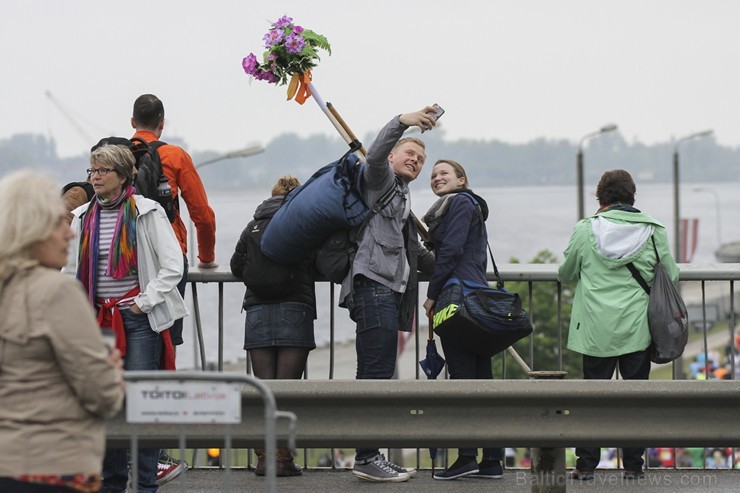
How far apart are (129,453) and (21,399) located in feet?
8.47

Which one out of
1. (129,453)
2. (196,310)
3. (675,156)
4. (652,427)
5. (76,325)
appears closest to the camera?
(76,325)

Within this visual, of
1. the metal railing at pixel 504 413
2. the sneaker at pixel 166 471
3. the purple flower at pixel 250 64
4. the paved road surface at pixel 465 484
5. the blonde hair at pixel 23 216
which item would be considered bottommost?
the paved road surface at pixel 465 484

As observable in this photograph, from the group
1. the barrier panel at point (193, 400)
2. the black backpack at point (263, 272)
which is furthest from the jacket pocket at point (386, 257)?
the barrier panel at point (193, 400)

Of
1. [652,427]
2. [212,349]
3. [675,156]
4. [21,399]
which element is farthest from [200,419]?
[212,349]

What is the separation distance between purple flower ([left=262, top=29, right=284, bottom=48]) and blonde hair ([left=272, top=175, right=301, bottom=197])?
726mm

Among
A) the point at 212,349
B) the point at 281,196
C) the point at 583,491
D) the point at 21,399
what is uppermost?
the point at 281,196

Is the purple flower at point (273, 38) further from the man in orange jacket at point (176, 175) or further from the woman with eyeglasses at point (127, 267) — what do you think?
the woman with eyeglasses at point (127, 267)

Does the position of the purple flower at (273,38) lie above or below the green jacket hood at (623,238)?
above

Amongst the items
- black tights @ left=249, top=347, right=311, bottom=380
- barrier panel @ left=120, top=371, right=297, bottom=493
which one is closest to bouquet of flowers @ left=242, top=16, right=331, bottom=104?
black tights @ left=249, top=347, right=311, bottom=380

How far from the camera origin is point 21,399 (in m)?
3.78

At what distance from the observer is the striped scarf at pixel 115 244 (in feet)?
19.6

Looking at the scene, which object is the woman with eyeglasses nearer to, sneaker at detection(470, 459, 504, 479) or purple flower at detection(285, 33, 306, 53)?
purple flower at detection(285, 33, 306, 53)

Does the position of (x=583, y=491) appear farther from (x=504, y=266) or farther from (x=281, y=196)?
(x=281, y=196)

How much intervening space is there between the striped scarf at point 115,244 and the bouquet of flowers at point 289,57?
124 cm
